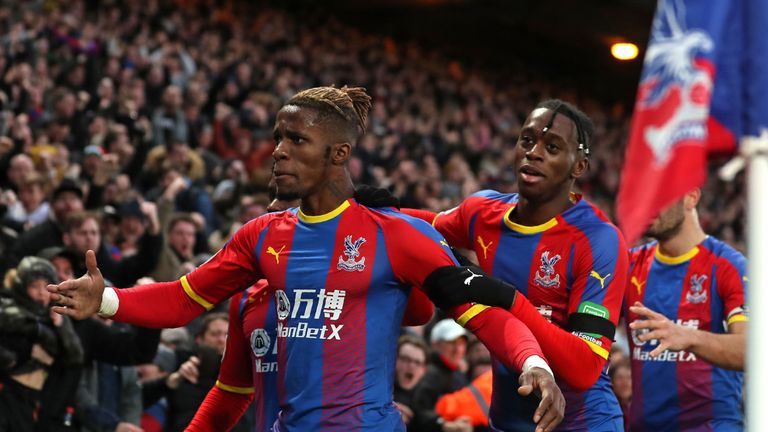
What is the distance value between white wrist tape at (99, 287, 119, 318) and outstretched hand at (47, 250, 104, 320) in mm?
52

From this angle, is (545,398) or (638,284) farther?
(638,284)

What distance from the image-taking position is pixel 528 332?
4.08 metres

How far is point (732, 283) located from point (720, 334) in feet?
3.93

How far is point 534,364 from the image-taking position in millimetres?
3875

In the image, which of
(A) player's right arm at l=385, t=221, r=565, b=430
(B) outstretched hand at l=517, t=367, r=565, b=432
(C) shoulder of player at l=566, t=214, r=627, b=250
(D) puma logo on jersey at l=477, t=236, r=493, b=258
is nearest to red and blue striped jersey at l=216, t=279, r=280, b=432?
(A) player's right arm at l=385, t=221, r=565, b=430

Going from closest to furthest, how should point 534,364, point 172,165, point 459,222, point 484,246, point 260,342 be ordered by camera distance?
1. point 534,364
2. point 260,342
3. point 484,246
4. point 459,222
5. point 172,165

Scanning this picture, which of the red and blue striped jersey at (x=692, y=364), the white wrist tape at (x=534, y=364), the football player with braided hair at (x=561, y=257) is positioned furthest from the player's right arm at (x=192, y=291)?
the red and blue striped jersey at (x=692, y=364)

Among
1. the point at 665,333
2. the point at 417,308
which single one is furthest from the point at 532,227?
the point at 665,333

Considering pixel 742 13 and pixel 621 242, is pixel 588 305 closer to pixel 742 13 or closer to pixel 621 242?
pixel 621 242

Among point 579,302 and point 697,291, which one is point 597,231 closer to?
point 579,302

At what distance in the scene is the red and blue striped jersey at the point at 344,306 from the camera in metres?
4.07

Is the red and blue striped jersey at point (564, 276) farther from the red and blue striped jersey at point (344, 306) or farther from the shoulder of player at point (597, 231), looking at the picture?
the red and blue striped jersey at point (344, 306)

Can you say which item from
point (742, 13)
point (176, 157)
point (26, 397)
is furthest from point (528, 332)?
point (176, 157)

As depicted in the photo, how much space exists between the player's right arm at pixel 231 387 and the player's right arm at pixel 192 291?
0.45 metres
